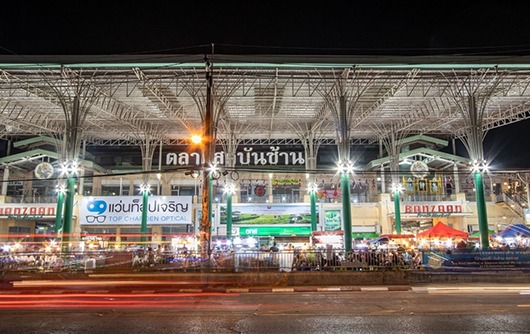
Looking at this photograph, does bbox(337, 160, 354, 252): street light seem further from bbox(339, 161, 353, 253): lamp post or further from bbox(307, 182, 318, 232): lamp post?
bbox(307, 182, 318, 232): lamp post

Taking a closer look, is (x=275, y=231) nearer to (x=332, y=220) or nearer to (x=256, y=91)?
(x=332, y=220)

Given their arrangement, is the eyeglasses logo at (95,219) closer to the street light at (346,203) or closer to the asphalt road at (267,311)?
the street light at (346,203)

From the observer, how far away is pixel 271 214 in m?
48.1

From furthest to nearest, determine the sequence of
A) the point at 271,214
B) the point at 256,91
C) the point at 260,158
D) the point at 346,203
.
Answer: the point at 260,158 < the point at 271,214 < the point at 256,91 < the point at 346,203

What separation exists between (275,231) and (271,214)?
2.01m

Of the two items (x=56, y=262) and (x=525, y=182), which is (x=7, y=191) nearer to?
(x=56, y=262)

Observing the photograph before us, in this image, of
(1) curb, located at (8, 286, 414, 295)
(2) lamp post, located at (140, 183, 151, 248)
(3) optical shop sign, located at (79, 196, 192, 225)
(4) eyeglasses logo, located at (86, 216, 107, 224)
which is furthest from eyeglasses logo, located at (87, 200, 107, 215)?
(1) curb, located at (8, 286, 414, 295)

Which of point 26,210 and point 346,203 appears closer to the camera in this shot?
point 346,203

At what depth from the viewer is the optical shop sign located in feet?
157

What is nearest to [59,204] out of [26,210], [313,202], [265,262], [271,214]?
[26,210]

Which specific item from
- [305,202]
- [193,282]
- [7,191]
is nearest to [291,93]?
[305,202]

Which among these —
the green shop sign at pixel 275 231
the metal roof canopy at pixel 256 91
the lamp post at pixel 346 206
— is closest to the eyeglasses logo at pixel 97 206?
the metal roof canopy at pixel 256 91

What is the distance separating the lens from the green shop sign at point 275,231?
155 feet

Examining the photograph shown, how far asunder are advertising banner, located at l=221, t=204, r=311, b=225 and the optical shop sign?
19.1 ft
